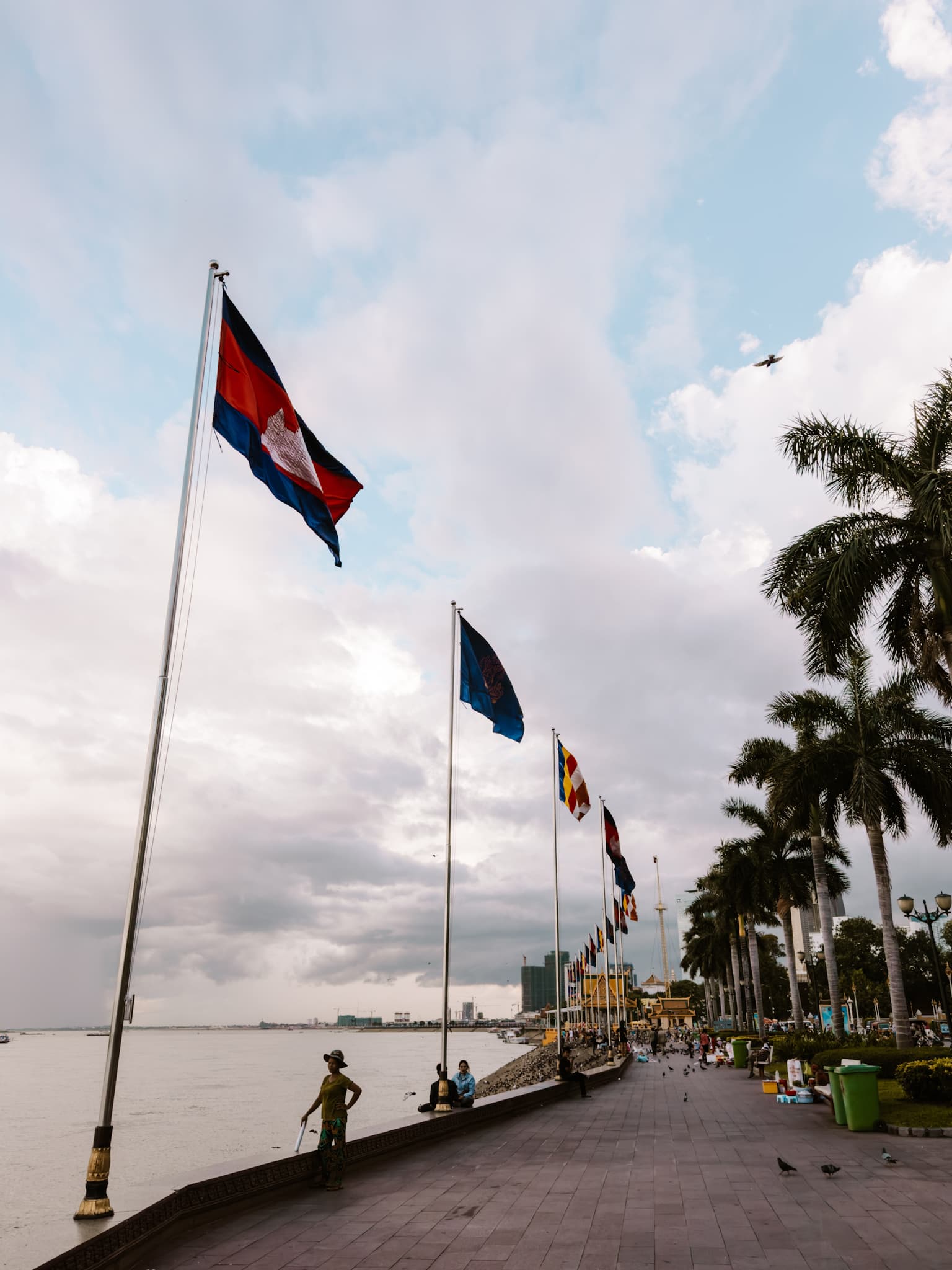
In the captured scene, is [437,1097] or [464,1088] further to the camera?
[464,1088]

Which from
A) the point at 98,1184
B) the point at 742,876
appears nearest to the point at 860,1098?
the point at 98,1184

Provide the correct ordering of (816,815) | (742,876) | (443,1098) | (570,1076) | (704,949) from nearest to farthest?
(443,1098)
(570,1076)
(816,815)
(742,876)
(704,949)

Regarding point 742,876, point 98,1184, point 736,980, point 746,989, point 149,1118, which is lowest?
point 149,1118

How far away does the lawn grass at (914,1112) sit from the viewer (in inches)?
538

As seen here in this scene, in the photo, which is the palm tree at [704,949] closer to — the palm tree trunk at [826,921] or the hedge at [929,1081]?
the palm tree trunk at [826,921]

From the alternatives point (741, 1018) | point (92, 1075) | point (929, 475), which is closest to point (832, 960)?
point (929, 475)

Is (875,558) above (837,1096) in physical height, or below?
above

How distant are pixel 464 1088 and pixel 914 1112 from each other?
26.1 ft

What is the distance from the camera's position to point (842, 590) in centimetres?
1620

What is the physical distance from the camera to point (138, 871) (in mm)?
8727

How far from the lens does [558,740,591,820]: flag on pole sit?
82.9 feet

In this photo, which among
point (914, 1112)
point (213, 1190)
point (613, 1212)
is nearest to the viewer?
point (213, 1190)

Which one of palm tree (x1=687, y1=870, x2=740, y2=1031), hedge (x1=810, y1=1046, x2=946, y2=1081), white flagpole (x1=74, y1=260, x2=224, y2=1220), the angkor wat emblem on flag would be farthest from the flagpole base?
palm tree (x1=687, y1=870, x2=740, y2=1031)

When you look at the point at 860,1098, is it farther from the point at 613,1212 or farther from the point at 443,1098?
the point at 613,1212
